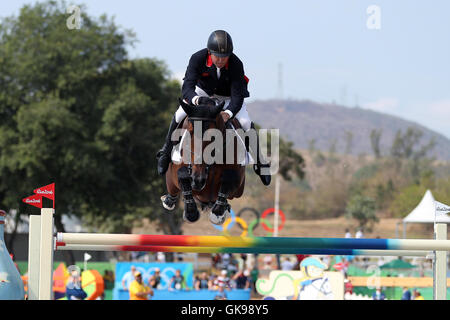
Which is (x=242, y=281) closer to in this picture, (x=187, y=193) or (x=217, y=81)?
(x=217, y=81)

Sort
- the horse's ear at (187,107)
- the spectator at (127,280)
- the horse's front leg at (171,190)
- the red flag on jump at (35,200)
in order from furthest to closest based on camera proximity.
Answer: the spectator at (127,280), the horse's front leg at (171,190), the horse's ear at (187,107), the red flag on jump at (35,200)

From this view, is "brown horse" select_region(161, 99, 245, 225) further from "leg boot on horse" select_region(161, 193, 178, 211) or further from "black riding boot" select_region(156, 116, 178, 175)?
"leg boot on horse" select_region(161, 193, 178, 211)

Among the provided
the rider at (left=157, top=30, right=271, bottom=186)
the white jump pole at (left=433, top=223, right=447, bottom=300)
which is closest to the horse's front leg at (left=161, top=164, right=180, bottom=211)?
the rider at (left=157, top=30, right=271, bottom=186)

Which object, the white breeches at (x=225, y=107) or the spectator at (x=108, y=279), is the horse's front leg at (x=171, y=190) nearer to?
the white breeches at (x=225, y=107)

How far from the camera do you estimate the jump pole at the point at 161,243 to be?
16.3 ft

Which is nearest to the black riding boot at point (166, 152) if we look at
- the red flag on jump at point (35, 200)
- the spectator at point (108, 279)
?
the red flag on jump at point (35, 200)

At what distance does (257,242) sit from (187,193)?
148 cm

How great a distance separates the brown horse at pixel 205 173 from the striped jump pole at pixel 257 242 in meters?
1.22

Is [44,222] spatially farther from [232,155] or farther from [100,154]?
[100,154]

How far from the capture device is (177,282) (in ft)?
59.6

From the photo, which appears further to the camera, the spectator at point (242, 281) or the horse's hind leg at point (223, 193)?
the spectator at point (242, 281)

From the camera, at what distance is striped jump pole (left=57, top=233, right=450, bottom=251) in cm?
511
